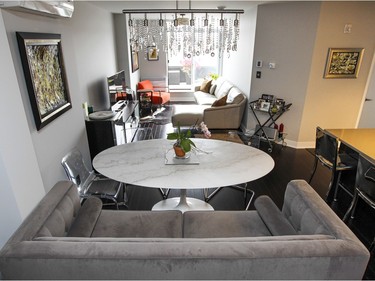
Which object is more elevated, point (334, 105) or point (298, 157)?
point (334, 105)

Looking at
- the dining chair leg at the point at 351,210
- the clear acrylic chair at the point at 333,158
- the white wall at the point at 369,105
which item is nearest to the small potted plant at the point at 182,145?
the clear acrylic chair at the point at 333,158

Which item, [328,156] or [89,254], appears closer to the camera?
[89,254]

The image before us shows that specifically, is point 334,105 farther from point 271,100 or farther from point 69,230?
point 69,230

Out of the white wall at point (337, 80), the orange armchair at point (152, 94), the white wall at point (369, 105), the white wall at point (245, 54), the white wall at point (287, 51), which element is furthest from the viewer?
the orange armchair at point (152, 94)

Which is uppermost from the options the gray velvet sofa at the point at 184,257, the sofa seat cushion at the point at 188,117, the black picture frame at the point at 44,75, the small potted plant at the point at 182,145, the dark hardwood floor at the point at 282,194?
the black picture frame at the point at 44,75

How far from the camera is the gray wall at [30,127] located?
1.59 meters

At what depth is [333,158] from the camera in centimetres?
252

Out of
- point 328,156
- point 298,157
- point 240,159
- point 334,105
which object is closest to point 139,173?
point 240,159

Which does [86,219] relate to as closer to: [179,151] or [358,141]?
[179,151]

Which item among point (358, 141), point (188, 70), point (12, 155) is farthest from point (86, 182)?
point (188, 70)

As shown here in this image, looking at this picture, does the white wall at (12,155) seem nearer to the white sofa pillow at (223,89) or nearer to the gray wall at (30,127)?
the gray wall at (30,127)

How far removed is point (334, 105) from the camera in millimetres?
4129

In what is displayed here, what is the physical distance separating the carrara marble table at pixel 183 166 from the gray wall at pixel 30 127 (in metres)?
0.49

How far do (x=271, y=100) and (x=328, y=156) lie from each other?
5.99 feet
